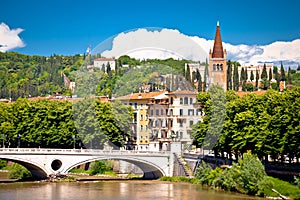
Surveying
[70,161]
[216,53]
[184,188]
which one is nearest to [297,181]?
[184,188]

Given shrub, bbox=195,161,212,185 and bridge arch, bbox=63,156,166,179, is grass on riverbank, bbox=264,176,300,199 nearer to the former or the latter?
shrub, bbox=195,161,212,185

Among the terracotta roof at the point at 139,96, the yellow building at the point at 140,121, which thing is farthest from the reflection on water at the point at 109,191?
→ the terracotta roof at the point at 139,96

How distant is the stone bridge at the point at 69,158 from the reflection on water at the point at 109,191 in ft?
7.03

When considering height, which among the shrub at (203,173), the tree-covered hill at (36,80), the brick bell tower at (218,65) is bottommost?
the shrub at (203,173)

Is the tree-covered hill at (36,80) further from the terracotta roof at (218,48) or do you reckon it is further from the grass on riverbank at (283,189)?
the grass on riverbank at (283,189)

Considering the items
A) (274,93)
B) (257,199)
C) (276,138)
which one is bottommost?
(257,199)

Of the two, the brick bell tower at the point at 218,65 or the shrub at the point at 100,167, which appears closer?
the shrub at the point at 100,167

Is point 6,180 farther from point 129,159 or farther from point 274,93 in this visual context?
point 274,93

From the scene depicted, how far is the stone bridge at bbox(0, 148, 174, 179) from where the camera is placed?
53.3 meters

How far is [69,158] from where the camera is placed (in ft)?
180

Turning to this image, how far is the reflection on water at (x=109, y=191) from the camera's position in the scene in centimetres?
4366

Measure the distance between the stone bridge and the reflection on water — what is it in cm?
214

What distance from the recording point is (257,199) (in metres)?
41.5

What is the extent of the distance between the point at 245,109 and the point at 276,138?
737 cm
